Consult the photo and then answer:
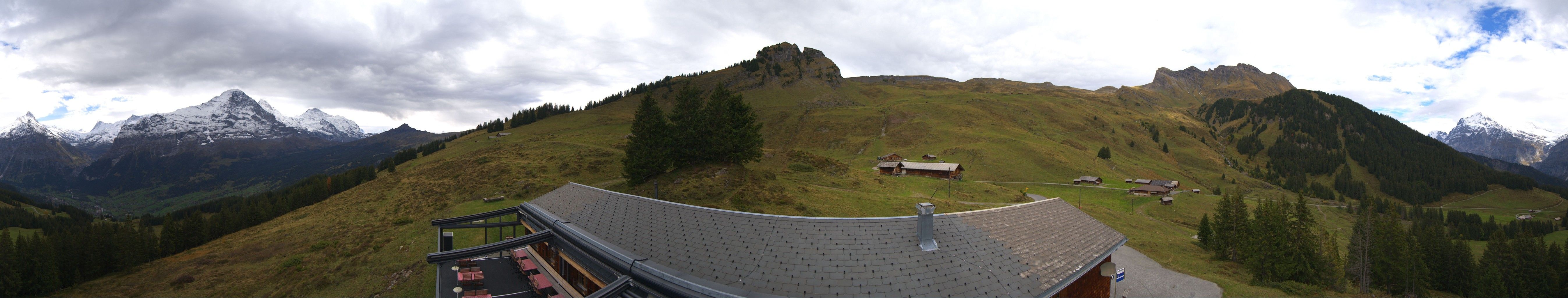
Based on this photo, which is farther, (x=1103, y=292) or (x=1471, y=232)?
(x=1471, y=232)

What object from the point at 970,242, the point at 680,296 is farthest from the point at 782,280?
the point at 970,242

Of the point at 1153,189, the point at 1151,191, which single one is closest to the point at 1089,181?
the point at 1153,189

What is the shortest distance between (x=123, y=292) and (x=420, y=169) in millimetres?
48035

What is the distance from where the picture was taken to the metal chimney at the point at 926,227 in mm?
19000

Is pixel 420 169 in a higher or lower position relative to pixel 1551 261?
higher

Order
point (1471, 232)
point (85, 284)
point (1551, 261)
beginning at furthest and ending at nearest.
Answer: point (1471, 232) < point (1551, 261) < point (85, 284)

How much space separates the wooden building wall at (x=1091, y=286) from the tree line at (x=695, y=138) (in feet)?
125

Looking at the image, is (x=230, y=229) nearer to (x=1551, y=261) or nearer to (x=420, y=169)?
(x=420, y=169)

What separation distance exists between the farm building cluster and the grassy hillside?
4.58 metres

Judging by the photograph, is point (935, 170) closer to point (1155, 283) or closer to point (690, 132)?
point (690, 132)

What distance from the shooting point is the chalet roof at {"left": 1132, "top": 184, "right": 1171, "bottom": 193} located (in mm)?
93062

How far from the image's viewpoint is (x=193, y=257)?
48.8m

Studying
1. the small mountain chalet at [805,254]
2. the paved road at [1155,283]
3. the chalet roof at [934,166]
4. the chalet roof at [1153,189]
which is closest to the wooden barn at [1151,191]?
the chalet roof at [1153,189]

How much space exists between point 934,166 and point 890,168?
29.4 ft
